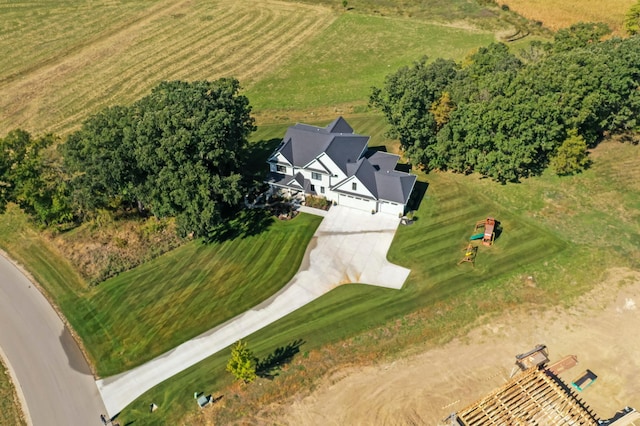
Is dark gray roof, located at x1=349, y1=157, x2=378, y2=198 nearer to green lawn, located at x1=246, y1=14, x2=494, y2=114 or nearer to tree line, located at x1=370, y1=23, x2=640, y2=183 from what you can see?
tree line, located at x1=370, y1=23, x2=640, y2=183

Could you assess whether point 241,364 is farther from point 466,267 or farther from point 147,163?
point 466,267

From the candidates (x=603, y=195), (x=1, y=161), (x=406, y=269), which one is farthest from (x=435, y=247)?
(x=1, y=161)

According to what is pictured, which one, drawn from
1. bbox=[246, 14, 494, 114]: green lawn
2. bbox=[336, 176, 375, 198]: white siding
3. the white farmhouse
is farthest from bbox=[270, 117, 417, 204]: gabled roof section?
bbox=[246, 14, 494, 114]: green lawn

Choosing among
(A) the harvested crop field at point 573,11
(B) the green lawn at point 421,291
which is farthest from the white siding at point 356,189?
(A) the harvested crop field at point 573,11

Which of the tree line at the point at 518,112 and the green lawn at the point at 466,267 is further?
the tree line at the point at 518,112

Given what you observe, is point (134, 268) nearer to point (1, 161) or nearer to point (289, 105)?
point (1, 161)

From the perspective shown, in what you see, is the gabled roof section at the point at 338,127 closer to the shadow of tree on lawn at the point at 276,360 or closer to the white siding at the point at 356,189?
the white siding at the point at 356,189
